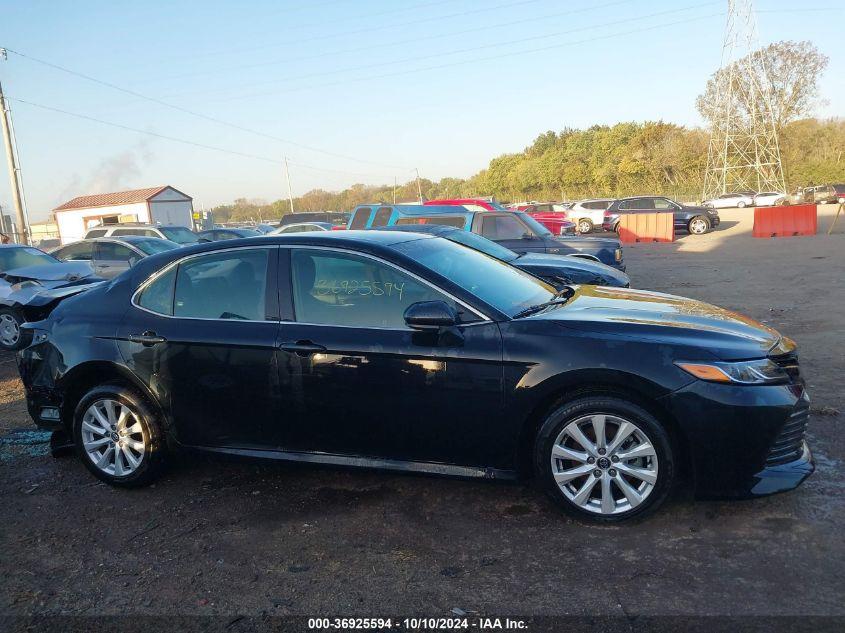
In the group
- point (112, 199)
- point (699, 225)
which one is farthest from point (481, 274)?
point (112, 199)

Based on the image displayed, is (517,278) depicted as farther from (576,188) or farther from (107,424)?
(576,188)

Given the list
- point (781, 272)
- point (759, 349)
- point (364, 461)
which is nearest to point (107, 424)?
point (364, 461)

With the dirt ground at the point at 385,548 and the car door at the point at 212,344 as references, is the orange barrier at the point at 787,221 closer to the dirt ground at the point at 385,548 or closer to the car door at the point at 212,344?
the dirt ground at the point at 385,548

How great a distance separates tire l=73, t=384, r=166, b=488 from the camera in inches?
167

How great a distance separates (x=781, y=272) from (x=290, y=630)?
14.1m

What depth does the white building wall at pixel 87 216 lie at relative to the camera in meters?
46.0

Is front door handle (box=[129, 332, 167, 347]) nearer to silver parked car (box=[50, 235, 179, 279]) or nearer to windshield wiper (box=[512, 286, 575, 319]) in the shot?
windshield wiper (box=[512, 286, 575, 319])

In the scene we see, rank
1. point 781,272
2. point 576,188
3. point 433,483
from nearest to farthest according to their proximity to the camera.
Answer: point 433,483 < point 781,272 < point 576,188

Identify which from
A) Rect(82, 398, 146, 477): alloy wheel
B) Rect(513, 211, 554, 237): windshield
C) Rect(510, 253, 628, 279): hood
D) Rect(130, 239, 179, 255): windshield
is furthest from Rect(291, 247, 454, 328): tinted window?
Rect(130, 239, 179, 255): windshield

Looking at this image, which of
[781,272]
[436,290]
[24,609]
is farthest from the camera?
[781,272]

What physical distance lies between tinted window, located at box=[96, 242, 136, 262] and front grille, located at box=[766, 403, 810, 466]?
14134mm

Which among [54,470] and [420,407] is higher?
[420,407]

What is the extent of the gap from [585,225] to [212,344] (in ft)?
101

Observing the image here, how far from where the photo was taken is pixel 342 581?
10.3ft
